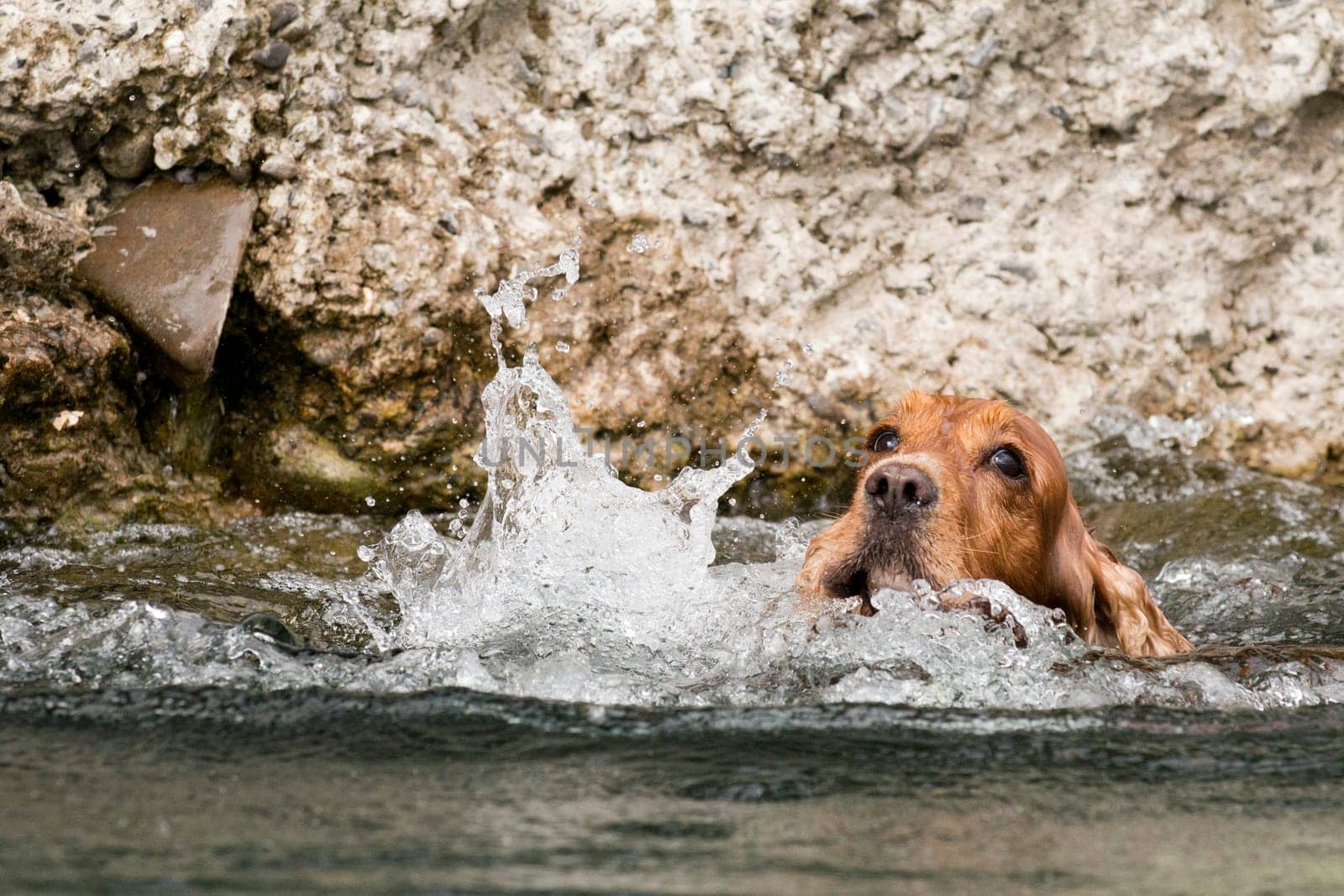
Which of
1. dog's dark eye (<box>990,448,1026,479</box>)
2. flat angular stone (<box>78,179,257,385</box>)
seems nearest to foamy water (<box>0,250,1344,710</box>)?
dog's dark eye (<box>990,448,1026,479</box>)

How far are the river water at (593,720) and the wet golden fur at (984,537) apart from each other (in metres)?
0.13

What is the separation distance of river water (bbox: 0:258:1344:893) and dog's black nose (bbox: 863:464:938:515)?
267 mm

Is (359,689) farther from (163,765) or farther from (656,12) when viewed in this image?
(656,12)

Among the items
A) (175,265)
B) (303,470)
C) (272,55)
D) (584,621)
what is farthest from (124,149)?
(584,621)

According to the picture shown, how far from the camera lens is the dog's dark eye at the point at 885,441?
435cm

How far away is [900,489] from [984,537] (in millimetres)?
254

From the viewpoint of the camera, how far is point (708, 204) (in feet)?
19.2

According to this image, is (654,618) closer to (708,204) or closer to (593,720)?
(593,720)

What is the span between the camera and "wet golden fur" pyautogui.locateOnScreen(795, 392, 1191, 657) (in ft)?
13.2

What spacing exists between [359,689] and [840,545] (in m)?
1.38

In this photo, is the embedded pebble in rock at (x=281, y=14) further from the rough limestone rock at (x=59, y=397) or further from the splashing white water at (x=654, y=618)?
the splashing white water at (x=654, y=618)

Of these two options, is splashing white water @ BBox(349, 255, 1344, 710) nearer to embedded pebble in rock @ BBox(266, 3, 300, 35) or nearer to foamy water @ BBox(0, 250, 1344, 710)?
foamy water @ BBox(0, 250, 1344, 710)

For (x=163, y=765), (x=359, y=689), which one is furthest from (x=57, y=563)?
(x=163, y=765)

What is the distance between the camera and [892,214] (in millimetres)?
6031
